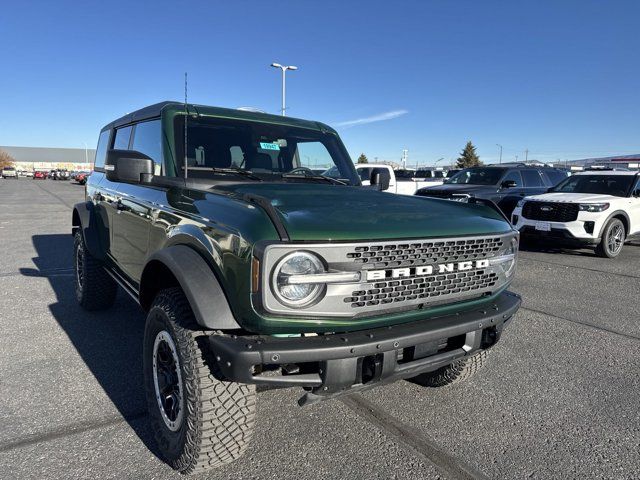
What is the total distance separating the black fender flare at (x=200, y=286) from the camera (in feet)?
6.89

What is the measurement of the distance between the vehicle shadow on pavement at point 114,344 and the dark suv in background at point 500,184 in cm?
803

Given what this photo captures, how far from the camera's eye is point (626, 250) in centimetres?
1038

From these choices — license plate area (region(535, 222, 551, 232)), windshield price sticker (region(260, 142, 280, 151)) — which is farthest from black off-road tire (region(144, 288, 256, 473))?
license plate area (region(535, 222, 551, 232))

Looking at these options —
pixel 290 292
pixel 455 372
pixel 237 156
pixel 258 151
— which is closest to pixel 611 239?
pixel 455 372

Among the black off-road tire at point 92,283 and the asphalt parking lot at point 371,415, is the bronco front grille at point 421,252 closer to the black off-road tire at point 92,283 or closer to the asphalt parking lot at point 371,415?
the asphalt parking lot at point 371,415

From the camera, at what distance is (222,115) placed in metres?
3.61

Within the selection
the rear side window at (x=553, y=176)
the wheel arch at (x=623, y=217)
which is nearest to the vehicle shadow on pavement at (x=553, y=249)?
the wheel arch at (x=623, y=217)

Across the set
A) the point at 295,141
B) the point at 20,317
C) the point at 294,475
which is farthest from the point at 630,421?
the point at 20,317

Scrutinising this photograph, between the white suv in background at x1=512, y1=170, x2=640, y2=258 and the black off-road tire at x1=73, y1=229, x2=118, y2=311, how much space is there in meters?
7.64

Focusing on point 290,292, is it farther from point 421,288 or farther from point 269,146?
point 269,146

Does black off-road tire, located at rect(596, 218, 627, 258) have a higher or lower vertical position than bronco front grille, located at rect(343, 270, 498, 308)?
lower

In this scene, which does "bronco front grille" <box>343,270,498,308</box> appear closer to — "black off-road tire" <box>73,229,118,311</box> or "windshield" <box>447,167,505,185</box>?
"black off-road tire" <box>73,229,118,311</box>

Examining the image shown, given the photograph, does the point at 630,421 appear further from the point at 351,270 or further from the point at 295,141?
the point at 295,141

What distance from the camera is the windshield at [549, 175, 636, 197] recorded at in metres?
9.70
